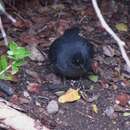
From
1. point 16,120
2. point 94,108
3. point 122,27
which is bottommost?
point 94,108

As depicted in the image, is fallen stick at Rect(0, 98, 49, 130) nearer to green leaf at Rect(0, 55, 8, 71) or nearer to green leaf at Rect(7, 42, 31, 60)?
green leaf at Rect(0, 55, 8, 71)

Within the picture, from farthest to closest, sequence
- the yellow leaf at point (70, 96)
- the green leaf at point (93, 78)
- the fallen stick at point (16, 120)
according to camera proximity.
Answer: the green leaf at point (93, 78) < the yellow leaf at point (70, 96) < the fallen stick at point (16, 120)

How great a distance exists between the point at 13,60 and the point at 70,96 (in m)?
0.41

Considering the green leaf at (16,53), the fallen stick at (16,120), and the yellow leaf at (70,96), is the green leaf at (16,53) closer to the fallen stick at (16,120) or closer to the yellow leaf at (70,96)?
the fallen stick at (16,120)

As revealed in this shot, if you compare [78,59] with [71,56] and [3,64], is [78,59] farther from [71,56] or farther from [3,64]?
[3,64]

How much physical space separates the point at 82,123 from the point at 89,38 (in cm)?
77

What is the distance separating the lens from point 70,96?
2697mm

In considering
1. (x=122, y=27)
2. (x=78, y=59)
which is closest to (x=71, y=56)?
(x=78, y=59)

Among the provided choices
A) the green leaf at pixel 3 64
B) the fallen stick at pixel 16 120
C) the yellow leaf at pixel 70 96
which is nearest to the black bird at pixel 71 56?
the yellow leaf at pixel 70 96

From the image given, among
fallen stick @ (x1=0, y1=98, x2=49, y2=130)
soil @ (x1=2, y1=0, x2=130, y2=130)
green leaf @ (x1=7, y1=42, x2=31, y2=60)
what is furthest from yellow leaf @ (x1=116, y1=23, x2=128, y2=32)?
green leaf @ (x1=7, y1=42, x2=31, y2=60)

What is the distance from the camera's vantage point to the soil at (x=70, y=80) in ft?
8.60

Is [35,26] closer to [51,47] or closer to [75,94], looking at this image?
[51,47]

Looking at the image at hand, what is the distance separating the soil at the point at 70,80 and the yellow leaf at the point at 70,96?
0.08 feet

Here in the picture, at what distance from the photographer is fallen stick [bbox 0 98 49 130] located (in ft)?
7.76
